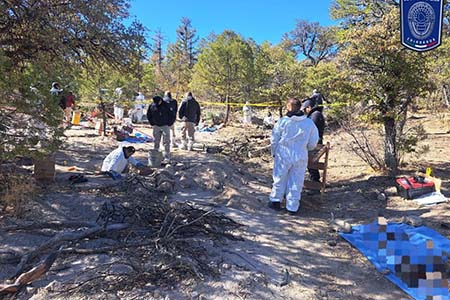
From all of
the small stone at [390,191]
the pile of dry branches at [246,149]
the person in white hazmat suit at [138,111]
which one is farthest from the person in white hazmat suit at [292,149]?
the person in white hazmat suit at [138,111]

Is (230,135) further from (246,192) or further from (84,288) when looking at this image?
(84,288)

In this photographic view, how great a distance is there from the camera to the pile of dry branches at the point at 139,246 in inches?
123

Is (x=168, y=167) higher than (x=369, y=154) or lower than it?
lower

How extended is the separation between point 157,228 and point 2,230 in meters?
1.70

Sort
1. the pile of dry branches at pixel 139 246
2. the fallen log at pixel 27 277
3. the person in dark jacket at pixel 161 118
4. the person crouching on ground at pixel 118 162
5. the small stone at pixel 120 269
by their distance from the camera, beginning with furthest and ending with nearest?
the person in dark jacket at pixel 161 118, the person crouching on ground at pixel 118 162, the small stone at pixel 120 269, the pile of dry branches at pixel 139 246, the fallen log at pixel 27 277

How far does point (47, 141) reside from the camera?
4.35 meters

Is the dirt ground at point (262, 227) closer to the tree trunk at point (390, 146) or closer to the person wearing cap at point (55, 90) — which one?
the tree trunk at point (390, 146)

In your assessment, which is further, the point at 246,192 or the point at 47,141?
the point at 246,192

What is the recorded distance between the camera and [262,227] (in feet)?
15.7

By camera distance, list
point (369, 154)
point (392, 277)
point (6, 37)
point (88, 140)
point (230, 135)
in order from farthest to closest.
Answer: point (230, 135) < point (88, 140) < point (369, 154) < point (6, 37) < point (392, 277)

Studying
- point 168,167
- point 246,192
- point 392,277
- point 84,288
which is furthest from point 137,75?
point 392,277

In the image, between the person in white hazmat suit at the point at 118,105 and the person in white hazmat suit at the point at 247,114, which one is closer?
the person in white hazmat suit at the point at 118,105

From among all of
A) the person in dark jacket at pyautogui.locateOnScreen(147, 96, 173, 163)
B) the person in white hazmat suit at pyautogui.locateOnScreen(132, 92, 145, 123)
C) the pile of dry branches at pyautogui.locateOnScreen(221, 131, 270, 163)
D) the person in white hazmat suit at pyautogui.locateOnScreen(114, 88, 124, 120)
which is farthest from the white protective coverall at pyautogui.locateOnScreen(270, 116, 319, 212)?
the person in white hazmat suit at pyautogui.locateOnScreen(132, 92, 145, 123)

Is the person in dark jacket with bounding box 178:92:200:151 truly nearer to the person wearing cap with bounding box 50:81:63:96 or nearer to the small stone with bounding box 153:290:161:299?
the person wearing cap with bounding box 50:81:63:96
